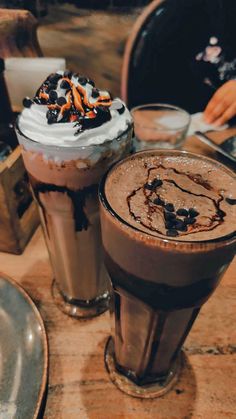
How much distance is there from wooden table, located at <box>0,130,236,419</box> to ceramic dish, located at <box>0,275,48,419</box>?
0.20 ft

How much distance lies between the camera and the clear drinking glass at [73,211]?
2.28ft

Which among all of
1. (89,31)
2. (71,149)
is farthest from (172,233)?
(89,31)

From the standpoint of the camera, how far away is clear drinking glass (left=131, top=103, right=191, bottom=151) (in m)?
1.38

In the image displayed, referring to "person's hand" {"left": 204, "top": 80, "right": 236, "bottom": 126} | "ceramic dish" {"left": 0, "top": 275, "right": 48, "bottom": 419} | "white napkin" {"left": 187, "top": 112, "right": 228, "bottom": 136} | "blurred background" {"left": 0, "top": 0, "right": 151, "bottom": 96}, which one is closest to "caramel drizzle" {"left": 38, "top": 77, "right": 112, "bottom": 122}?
"ceramic dish" {"left": 0, "top": 275, "right": 48, "bottom": 419}

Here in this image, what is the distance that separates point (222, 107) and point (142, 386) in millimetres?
1239

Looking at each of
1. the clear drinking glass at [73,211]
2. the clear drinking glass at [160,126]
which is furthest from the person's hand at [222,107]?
the clear drinking glass at [73,211]

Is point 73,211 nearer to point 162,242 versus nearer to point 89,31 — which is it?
point 162,242

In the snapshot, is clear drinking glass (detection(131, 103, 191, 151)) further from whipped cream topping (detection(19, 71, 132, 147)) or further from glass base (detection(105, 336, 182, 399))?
glass base (detection(105, 336, 182, 399))

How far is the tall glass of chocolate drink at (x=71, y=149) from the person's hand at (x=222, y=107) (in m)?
0.93

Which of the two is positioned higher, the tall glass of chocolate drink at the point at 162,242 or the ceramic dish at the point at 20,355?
the tall glass of chocolate drink at the point at 162,242

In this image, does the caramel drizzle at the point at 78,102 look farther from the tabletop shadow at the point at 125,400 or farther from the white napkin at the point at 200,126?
the white napkin at the point at 200,126

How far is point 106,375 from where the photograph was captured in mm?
808

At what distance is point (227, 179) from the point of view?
654mm

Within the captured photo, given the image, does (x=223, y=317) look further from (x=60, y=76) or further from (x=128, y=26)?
(x=128, y=26)
